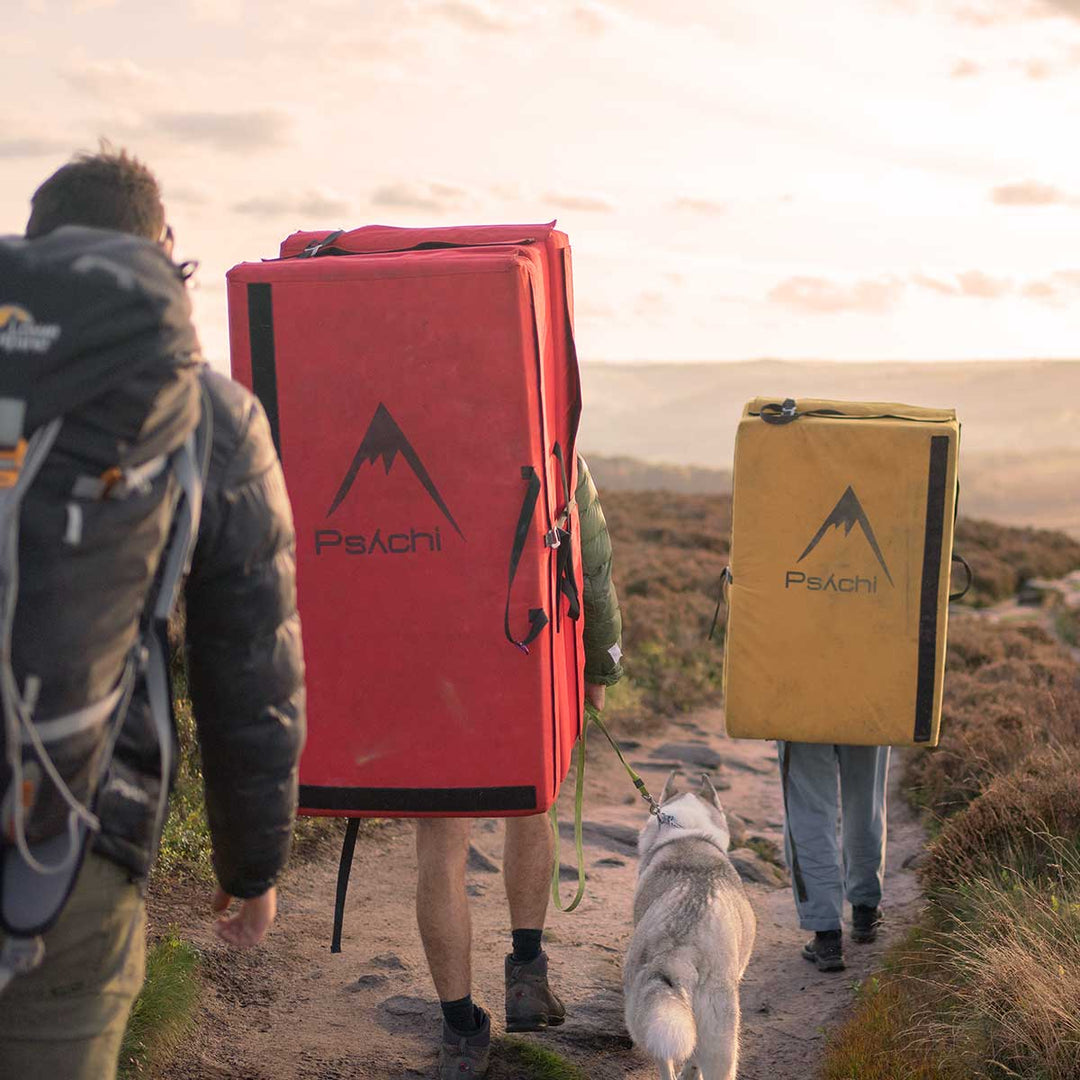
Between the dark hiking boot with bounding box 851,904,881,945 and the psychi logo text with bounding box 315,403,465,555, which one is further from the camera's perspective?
the dark hiking boot with bounding box 851,904,881,945

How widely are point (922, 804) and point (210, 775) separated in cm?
703

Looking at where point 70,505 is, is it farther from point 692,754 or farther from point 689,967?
point 692,754

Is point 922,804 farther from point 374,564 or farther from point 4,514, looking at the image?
point 4,514

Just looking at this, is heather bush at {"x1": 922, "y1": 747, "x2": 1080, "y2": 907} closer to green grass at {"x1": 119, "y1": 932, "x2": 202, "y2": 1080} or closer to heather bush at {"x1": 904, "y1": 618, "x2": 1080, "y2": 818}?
heather bush at {"x1": 904, "y1": 618, "x2": 1080, "y2": 818}

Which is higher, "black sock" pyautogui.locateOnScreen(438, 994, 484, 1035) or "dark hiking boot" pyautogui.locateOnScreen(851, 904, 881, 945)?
"black sock" pyautogui.locateOnScreen(438, 994, 484, 1035)

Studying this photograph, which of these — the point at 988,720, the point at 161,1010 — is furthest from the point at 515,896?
the point at 988,720

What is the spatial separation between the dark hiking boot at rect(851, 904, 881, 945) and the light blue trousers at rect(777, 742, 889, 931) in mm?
241

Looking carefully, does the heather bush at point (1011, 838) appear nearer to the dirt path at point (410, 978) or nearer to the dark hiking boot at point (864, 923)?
the dark hiking boot at point (864, 923)

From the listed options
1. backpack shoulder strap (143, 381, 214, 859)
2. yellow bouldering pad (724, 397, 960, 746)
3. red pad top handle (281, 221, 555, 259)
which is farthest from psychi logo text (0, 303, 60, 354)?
yellow bouldering pad (724, 397, 960, 746)

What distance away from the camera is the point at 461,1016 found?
414 centimetres

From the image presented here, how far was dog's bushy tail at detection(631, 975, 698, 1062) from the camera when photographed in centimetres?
372

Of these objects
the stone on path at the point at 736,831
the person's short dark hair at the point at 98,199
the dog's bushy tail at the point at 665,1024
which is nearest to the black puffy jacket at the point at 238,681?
the person's short dark hair at the point at 98,199

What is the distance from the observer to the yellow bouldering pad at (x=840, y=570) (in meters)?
5.29

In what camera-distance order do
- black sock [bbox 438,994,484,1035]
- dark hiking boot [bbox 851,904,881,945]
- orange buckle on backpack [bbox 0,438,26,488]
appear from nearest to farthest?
orange buckle on backpack [bbox 0,438,26,488] → black sock [bbox 438,994,484,1035] → dark hiking boot [bbox 851,904,881,945]
